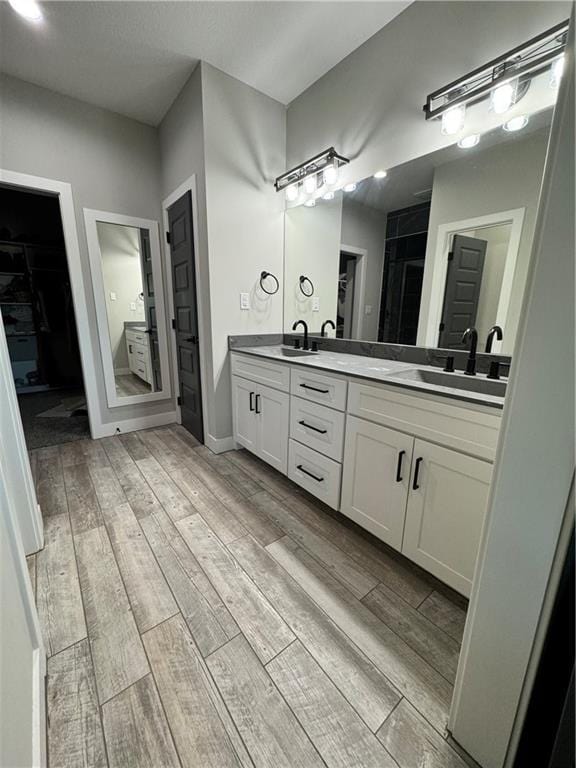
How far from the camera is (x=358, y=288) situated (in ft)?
7.28

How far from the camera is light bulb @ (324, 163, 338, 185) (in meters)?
2.05

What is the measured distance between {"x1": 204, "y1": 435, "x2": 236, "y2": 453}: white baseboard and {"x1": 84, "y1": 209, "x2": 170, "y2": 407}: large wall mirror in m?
0.91

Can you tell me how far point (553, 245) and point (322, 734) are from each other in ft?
4.45

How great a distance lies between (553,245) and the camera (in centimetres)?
57

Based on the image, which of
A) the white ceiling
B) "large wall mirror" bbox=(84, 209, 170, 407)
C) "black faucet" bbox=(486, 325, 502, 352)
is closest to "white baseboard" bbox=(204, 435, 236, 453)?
"large wall mirror" bbox=(84, 209, 170, 407)

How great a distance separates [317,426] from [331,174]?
67.4 inches

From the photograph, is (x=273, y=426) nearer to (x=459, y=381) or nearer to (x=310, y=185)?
(x=459, y=381)

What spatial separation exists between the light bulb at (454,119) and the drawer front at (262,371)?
4.75 ft

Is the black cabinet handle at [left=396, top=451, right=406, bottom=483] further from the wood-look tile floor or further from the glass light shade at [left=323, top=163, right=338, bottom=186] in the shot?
the glass light shade at [left=323, top=163, right=338, bottom=186]

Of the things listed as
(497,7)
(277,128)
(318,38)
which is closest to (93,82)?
(277,128)

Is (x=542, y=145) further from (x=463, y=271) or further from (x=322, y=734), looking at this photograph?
(x=322, y=734)

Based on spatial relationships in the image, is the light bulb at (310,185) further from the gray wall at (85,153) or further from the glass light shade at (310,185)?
the gray wall at (85,153)

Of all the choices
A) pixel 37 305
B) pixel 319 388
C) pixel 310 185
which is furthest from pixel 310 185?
pixel 37 305

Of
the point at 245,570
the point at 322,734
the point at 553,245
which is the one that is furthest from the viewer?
the point at 245,570
